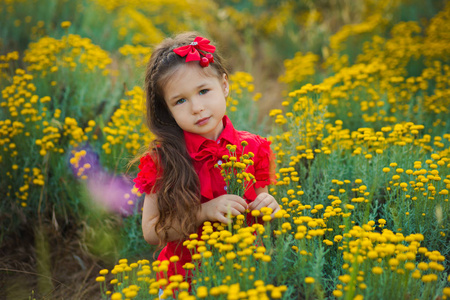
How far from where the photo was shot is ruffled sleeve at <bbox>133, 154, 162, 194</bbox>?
2164 millimetres

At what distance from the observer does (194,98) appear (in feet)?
6.89

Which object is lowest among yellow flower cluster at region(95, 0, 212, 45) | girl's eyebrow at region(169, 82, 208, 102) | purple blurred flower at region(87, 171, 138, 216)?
purple blurred flower at region(87, 171, 138, 216)

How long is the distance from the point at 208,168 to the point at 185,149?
17 centimetres

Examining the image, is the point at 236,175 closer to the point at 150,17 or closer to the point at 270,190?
the point at 270,190

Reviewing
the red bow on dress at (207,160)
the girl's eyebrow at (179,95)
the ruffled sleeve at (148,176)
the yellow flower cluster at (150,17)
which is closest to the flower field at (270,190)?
the red bow on dress at (207,160)

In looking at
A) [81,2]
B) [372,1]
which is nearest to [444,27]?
[372,1]

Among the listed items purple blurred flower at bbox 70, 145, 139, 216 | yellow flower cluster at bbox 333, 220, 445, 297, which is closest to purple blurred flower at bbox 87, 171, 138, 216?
purple blurred flower at bbox 70, 145, 139, 216

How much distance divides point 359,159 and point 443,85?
6.45ft

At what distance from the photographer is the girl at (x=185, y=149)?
209 centimetres

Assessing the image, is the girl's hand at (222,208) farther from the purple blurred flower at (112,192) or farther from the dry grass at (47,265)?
the dry grass at (47,265)

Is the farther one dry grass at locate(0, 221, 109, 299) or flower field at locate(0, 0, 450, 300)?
dry grass at locate(0, 221, 109, 299)

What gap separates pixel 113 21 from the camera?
6.92 metres

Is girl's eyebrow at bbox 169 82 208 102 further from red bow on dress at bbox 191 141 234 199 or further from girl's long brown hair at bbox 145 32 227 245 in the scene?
red bow on dress at bbox 191 141 234 199

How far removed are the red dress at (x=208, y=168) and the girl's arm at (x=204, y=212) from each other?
7 centimetres
